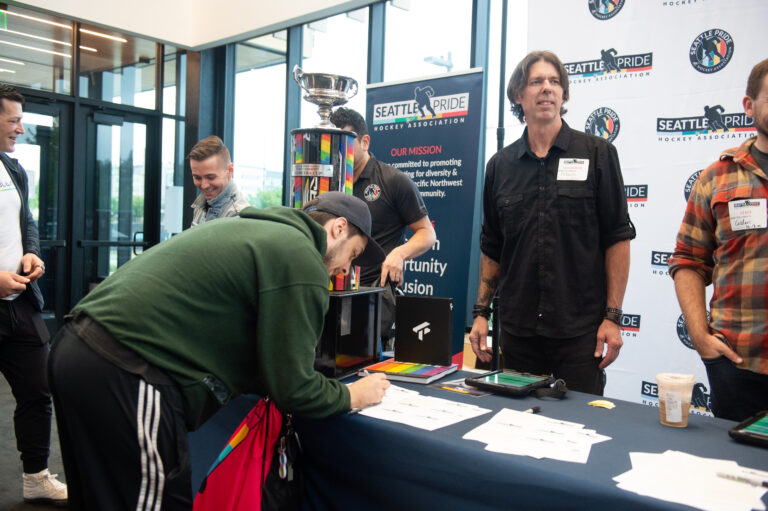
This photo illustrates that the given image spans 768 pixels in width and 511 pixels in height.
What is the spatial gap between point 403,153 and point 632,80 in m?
1.49

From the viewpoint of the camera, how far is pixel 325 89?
A: 95.7 inches

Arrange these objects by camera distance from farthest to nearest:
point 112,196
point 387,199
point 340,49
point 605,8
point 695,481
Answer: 1. point 112,196
2. point 340,49
3. point 605,8
4. point 387,199
5. point 695,481

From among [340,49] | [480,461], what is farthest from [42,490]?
[340,49]

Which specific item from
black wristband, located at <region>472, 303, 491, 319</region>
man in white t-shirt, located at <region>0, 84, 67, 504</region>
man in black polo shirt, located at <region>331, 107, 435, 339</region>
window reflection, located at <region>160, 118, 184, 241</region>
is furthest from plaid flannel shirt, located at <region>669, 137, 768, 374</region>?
window reflection, located at <region>160, 118, 184, 241</region>

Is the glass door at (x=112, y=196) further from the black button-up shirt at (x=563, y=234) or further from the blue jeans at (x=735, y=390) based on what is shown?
the blue jeans at (x=735, y=390)

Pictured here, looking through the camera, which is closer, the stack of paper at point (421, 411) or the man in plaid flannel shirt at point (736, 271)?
the stack of paper at point (421, 411)

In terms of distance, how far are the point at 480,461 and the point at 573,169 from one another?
3.82 ft

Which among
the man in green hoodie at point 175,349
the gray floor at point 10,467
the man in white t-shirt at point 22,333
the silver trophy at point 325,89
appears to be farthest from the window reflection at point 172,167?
the man in green hoodie at point 175,349

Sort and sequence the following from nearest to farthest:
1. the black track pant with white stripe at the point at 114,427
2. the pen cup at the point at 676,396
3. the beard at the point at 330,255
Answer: the black track pant with white stripe at the point at 114,427
the pen cup at the point at 676,396
the beard at the point at 330,255

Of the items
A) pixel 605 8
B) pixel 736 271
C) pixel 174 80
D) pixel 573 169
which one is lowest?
pixel 736 271

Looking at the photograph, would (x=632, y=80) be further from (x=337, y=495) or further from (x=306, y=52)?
(x=306, y=52)

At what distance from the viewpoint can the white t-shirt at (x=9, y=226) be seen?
95.3 inches

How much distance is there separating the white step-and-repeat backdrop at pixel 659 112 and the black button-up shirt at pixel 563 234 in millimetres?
1244

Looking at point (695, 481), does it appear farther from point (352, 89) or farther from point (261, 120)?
point (261, 120)
